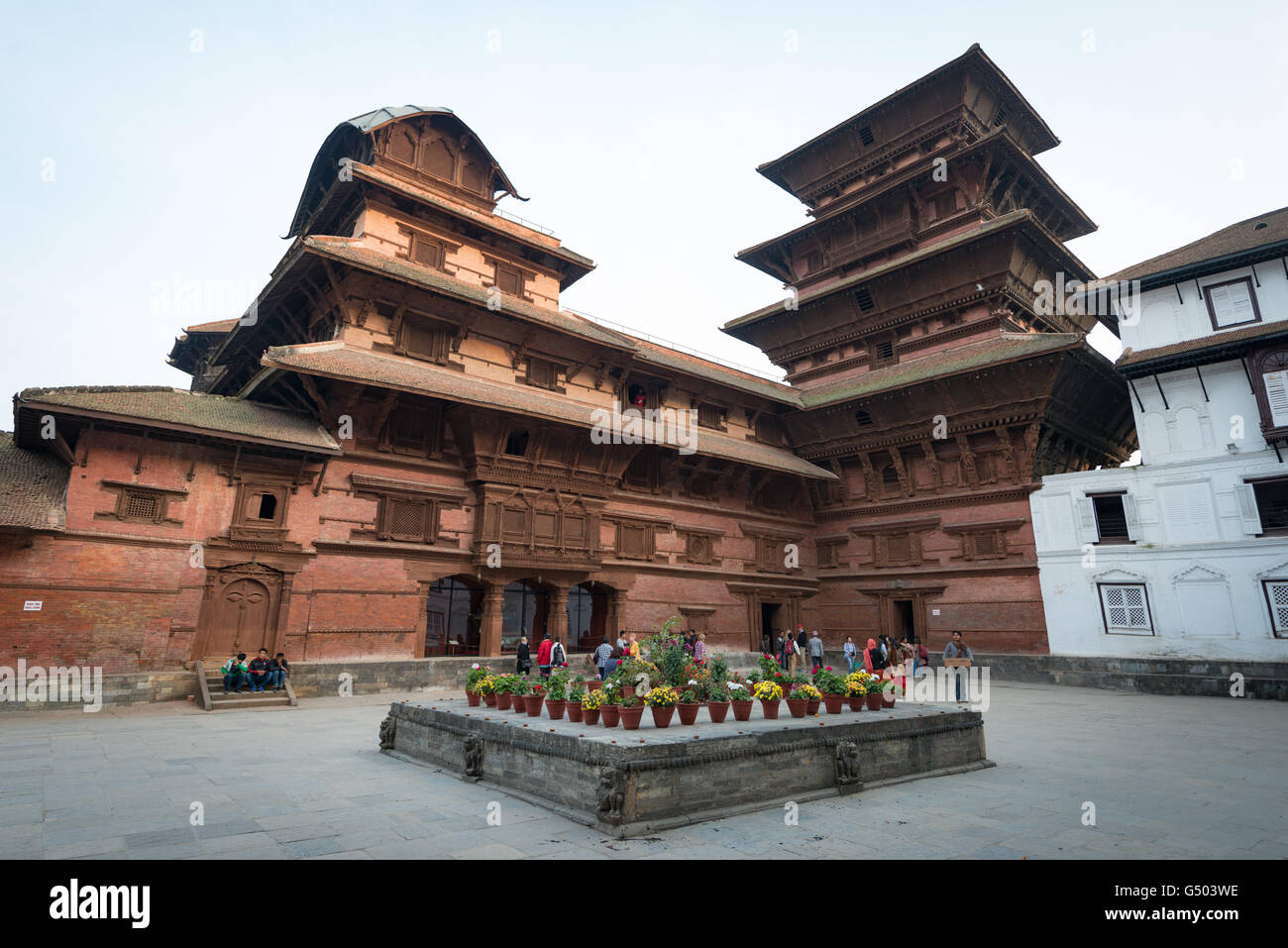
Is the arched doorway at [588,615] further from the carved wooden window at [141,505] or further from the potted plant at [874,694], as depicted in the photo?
the potted plant at [874,694]

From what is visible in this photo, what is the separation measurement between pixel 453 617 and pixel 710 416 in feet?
42.1

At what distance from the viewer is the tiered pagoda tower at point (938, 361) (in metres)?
23.0

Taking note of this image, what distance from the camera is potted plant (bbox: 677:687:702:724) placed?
25.2ft

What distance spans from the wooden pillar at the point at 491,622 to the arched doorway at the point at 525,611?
1532 millimetres

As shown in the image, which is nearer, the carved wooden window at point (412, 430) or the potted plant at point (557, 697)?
the potted plant at point (557, 697)

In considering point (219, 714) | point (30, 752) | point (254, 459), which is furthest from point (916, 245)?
point (30, 752)

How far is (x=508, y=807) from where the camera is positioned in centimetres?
644

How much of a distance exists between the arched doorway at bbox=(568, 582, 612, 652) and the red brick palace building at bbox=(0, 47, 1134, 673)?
0.36 ft

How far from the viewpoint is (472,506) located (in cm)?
1933

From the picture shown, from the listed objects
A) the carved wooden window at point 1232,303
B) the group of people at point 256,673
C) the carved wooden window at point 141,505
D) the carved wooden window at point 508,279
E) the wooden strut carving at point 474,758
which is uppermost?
the carved wooden window at point 508,279

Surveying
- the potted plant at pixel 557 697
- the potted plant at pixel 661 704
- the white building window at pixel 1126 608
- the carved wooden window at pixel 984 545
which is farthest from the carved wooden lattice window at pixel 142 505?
the white building window at pixel 1126 608

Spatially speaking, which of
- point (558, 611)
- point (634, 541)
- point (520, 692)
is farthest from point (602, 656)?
point (520, 692)
